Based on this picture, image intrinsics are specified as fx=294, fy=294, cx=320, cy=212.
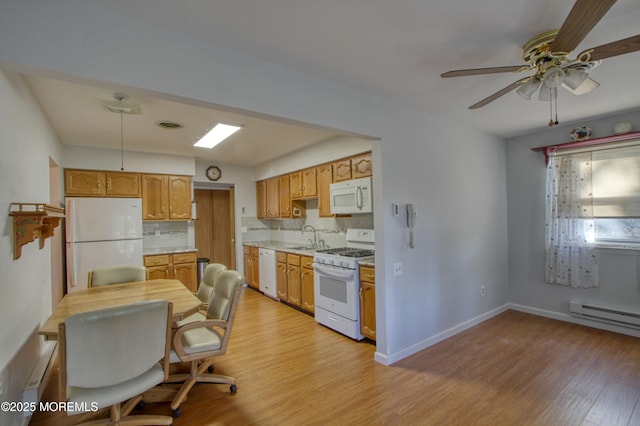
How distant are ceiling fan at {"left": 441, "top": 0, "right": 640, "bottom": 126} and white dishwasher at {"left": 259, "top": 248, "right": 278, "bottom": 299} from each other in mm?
3928

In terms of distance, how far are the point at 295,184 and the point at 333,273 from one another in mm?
1969

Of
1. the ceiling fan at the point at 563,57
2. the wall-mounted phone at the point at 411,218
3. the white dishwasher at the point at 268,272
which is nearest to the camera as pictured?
the ceiling fan at the point at 563,57

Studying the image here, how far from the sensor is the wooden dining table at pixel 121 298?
6.77 ft

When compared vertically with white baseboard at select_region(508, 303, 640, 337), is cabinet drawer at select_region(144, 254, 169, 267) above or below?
above

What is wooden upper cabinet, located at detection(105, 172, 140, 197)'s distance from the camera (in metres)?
4.48

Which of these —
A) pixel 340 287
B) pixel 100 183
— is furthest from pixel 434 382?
pixel 100 183

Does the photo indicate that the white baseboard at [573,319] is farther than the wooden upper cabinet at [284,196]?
No

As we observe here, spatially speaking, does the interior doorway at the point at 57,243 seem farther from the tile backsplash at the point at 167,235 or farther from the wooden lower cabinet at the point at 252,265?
the wooden lower cabinet at the point at 252,265

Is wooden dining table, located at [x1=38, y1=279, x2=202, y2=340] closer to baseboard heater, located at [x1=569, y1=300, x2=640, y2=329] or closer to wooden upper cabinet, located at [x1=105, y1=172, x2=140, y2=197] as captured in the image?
wooden upper cabinet, located at [x1=105, y1=172, x2=140, y2=197]

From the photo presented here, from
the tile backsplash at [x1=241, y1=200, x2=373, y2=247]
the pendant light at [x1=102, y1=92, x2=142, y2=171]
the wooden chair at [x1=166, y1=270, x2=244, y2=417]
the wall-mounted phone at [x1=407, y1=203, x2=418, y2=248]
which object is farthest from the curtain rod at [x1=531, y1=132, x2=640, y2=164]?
the pendant light at [x1=102, y1=92, x2=142, y2=171]

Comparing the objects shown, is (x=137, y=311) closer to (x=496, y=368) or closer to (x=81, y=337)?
(x=81, y=337)

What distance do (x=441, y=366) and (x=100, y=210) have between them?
4671 millimetres

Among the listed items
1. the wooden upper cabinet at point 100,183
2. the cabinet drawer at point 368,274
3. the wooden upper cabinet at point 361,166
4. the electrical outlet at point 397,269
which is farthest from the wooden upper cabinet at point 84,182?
the electrical outlet at point 397,269

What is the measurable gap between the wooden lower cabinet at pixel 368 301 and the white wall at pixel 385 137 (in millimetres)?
254
